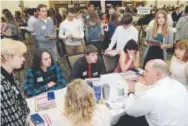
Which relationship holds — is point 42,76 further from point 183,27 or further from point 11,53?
point 183,27

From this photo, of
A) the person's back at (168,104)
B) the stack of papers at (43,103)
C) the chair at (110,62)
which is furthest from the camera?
the chair at (110,62)

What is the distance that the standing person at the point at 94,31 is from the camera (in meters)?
4.80

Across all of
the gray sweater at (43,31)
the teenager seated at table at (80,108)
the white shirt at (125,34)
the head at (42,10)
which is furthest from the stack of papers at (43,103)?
the head at (42,10)

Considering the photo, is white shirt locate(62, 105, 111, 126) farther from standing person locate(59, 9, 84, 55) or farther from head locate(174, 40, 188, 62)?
standing person locate(59, 9, 84, 55)

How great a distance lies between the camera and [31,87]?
2592 millimetres

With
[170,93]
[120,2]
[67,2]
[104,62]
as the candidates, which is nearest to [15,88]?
[170,93]

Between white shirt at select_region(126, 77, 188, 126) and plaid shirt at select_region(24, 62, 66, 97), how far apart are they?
117cm

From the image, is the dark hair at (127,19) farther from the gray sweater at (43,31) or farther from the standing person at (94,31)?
the gray sweater at (43,31)

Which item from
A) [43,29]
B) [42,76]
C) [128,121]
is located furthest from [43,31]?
[128,121]

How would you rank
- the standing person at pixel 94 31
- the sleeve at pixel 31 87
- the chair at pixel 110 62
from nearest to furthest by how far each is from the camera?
the sleeve at pixel 31 87 < the chair at pixel 110 62 < the standing person at pixel 94 31

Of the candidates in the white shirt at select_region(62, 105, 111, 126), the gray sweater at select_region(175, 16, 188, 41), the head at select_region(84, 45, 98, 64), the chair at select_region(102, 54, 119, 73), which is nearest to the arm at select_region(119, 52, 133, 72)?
the chair at select_region(102, 54, 119, 73)

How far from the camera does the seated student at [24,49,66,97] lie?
2.60m

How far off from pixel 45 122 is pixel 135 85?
108 centimetres

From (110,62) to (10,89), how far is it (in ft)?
6.46
